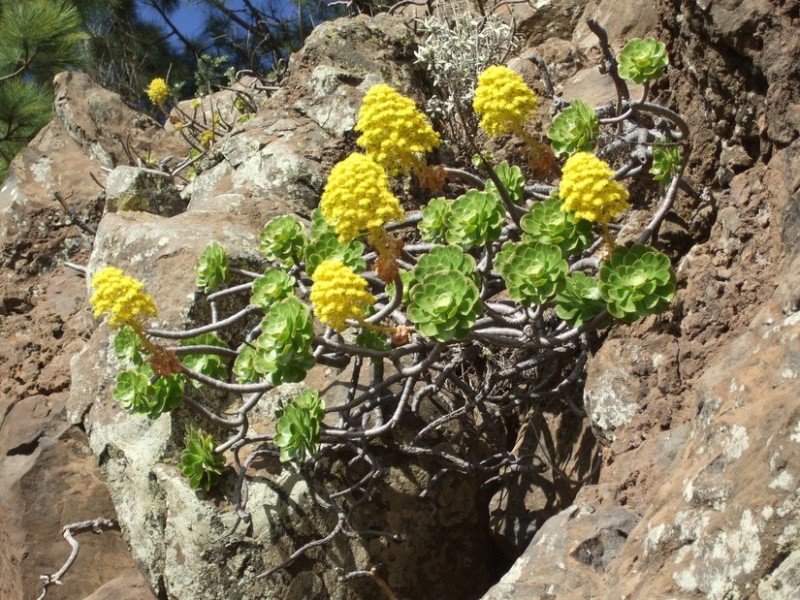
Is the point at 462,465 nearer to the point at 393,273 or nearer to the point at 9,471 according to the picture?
the point at 393,273

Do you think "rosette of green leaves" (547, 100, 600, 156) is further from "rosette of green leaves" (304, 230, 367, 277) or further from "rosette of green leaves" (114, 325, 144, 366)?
"rosette of green leaves" (114, 325, 144, 366)

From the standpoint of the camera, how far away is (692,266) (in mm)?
3092

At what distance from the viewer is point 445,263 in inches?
113

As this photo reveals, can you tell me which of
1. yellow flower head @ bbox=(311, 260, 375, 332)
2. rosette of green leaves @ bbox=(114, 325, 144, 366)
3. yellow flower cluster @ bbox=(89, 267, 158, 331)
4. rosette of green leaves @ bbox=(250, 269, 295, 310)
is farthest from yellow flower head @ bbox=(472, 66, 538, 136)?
rosette of green leaves @ bbox=(114, 325, 144, 366)

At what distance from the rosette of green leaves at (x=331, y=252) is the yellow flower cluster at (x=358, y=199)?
74 centimetres

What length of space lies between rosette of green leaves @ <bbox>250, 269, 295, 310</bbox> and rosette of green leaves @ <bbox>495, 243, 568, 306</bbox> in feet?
2.88

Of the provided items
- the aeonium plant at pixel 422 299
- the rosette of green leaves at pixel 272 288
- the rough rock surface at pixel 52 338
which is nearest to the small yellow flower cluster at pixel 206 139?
the rough rock surface at pixel 52 338

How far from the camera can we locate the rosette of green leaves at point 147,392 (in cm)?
341

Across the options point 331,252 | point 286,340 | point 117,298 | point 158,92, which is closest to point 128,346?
point 117,298

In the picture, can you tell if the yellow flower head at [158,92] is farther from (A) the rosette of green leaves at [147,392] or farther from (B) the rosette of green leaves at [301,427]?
(B) the rosette of green leaves at [301,427]

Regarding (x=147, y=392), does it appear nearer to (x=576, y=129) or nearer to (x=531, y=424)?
(x=531, y=424)

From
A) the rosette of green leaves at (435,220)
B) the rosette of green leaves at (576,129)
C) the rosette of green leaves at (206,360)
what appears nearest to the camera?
the rosette of green leaves at (576,129)

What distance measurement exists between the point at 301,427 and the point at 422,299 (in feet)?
2.59

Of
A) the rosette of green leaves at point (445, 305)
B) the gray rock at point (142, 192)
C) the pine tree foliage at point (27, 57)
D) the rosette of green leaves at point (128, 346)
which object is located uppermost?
the pine tree foliage at point (27, 57)
